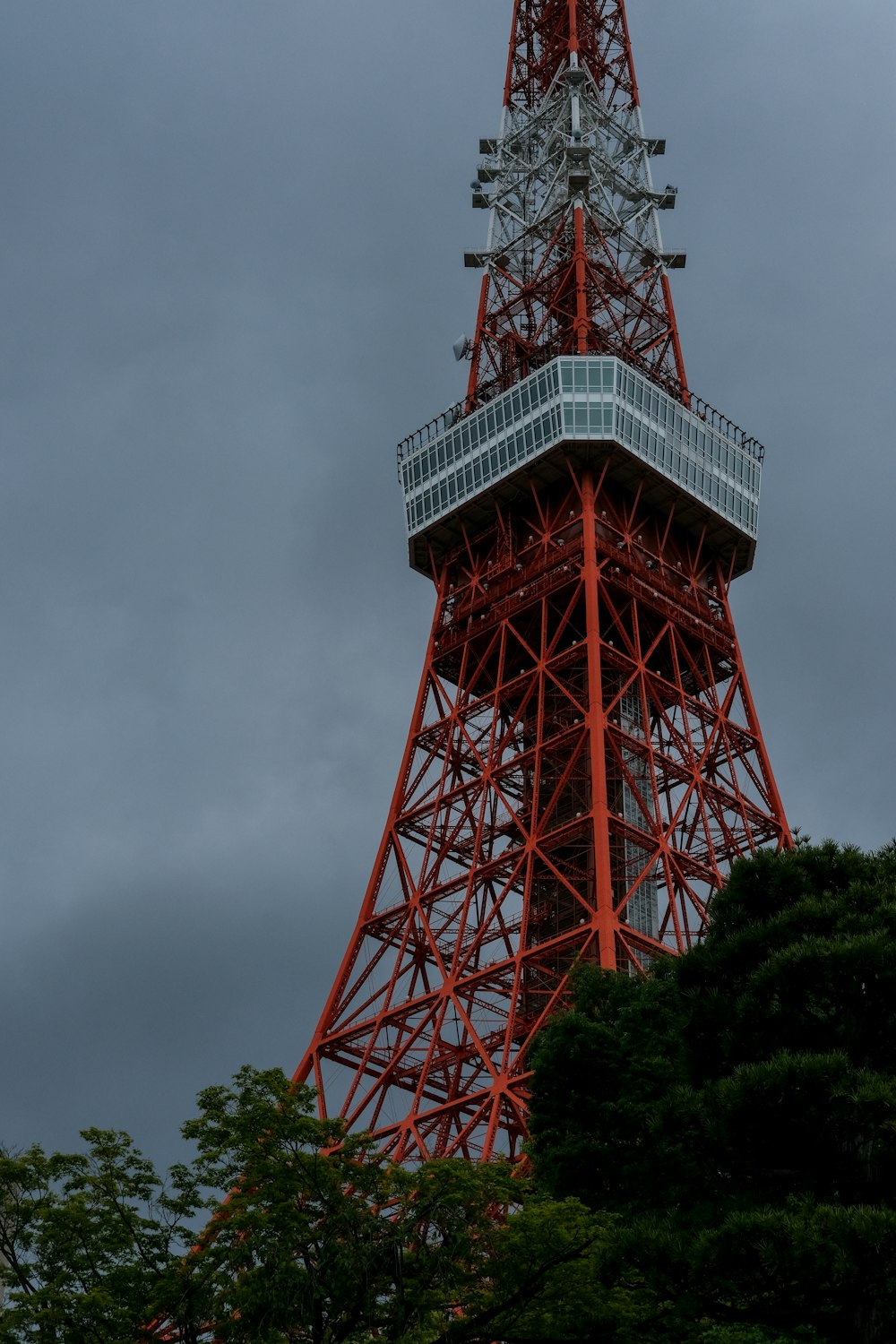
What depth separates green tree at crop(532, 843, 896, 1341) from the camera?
1939 centimetres

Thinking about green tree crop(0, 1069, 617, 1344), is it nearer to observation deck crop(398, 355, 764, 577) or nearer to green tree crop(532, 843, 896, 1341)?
green tree crop(532, 843, 896, 1341)

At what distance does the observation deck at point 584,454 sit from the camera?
5034 cm

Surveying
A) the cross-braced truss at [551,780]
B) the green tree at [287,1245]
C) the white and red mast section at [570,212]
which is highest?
the white and red mast section at [570,212]

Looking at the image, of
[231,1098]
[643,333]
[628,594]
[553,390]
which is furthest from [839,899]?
[643,333]

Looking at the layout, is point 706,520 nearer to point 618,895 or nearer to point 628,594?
point 628,594

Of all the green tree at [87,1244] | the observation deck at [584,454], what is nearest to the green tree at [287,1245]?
the green tree at [87,1244]

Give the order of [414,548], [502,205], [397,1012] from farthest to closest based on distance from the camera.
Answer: [502,205] → [414,548] → [397,1012]

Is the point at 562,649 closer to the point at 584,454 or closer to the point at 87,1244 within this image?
Result: the point at 584,454

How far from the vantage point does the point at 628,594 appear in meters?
49.3

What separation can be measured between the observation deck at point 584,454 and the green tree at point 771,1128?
91.5 feet

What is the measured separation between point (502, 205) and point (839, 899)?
141 ft

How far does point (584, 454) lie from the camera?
50344 millimetres

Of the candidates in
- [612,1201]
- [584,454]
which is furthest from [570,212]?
[612,1201]

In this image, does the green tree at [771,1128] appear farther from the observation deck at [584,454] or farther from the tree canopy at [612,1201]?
the observation deck at [584,454]
